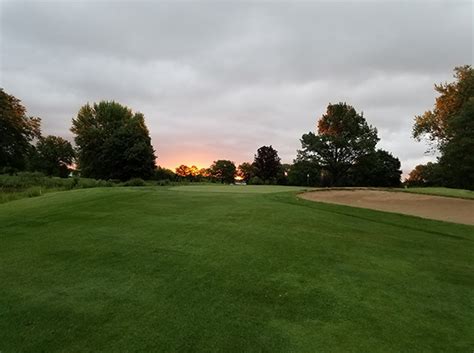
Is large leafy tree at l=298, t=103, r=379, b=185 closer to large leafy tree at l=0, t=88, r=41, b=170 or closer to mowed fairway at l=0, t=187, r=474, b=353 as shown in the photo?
large leafy tree at l=0, t=88, r=41, b=170

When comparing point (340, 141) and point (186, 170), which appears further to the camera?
point (186, 170)

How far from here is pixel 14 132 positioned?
30.1m

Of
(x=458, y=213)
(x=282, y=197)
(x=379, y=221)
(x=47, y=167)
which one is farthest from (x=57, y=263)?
(x=47, y=167)

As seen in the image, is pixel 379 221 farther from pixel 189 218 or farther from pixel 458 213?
pixel 189 218

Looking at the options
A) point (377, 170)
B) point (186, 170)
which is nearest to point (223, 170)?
point (186, 170)

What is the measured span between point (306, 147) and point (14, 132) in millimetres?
34099

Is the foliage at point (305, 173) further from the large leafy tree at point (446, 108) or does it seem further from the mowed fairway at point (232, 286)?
the mowed fairway at point (232, 286)

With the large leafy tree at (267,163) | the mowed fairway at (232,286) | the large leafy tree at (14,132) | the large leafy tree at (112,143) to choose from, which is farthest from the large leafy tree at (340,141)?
the mowed fairway at (232,286)

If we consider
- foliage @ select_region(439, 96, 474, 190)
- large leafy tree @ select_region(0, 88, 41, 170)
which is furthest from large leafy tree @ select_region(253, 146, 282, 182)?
large leafy tree @ select_region(0, 88, 41, 170)

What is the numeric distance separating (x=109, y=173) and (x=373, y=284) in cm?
4061

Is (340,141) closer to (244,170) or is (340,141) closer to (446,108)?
(446,108)

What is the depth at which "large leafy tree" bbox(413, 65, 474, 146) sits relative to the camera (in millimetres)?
33281

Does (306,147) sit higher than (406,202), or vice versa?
(306,147)

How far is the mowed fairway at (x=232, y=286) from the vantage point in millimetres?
3684
